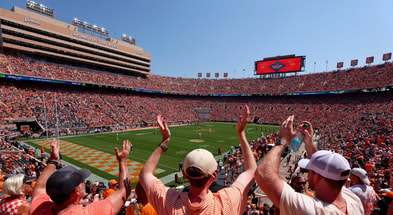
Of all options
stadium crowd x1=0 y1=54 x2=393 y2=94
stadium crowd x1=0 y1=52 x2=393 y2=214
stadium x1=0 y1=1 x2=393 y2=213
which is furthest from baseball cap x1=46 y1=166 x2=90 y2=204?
stadium crowd x1=0 y1=54 x2=393 y2=94

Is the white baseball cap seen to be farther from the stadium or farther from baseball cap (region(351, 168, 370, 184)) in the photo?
the stadium

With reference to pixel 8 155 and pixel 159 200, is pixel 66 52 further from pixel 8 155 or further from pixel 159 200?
pixel 159 200

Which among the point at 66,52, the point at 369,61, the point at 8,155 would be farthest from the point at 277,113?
the point at 66,52

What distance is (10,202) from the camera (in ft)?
9.64

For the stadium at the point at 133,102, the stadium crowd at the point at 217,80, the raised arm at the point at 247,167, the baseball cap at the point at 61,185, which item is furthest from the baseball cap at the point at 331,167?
the stadium crowd at the point at 217,80

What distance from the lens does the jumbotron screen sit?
→ 5872 cm

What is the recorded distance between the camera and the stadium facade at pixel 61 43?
38844mm

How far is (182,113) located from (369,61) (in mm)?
52873

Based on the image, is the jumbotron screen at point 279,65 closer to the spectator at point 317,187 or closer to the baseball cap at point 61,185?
the spectator at point 317,187

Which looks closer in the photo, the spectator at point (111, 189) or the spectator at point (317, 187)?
the spectator at point (317, 187)

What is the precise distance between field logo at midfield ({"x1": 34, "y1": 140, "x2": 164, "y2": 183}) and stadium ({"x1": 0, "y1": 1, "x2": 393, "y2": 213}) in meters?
0.09

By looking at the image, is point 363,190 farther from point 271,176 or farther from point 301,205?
point 271,176

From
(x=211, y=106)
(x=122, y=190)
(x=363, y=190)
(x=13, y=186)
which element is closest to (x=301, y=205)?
(x=122, y=190)

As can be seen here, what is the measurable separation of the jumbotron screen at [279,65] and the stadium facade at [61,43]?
41985 mm
